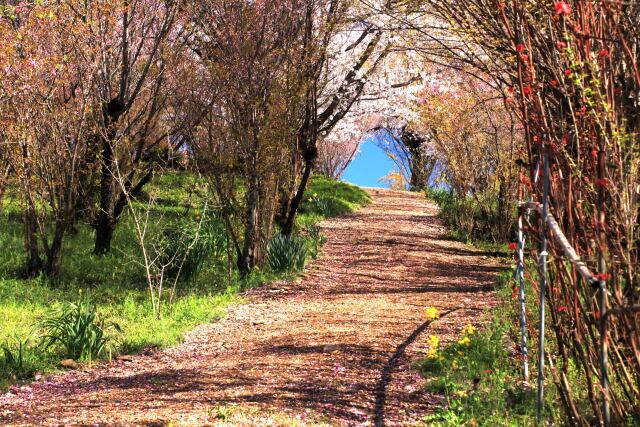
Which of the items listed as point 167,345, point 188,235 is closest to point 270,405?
point 167,345

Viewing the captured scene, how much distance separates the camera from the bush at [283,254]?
34.3 ft

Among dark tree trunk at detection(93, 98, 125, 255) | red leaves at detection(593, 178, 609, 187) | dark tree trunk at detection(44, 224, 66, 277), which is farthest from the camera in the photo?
dark tree trunk at detection(93, 98, 125, 255)

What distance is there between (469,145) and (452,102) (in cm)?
112

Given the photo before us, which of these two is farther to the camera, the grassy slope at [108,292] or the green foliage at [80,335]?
the grassy slope at [108,292]

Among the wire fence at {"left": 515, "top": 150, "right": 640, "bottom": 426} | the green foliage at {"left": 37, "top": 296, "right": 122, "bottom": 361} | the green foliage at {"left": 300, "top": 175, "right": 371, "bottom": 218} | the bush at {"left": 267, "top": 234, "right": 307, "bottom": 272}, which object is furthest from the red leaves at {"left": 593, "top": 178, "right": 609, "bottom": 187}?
the green foliage at {"left": 300, "top": 175, "right": 371, "bottom": 218}

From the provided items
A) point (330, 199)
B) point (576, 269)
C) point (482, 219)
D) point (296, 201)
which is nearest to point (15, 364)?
point (576, 269)

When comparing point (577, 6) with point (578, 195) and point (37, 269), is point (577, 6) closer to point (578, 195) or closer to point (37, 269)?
point (578, 195)

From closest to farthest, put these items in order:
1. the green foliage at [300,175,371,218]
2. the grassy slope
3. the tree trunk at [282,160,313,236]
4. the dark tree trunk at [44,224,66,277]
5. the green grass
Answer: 1. the green grass
2. the grassy slope
3. the dark tree trunk at [44,224,66,277]
4. the tree trunk at [282,160,313,236]
5. the green foliage at [300,175,371,218]

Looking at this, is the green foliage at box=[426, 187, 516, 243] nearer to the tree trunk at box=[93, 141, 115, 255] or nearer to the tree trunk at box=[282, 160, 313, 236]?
the tree trunk at box=[282, 160, 313, 236]

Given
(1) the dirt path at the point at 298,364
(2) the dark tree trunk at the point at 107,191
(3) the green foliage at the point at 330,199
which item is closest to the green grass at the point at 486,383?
(1) the dirt path at the point at 298,364

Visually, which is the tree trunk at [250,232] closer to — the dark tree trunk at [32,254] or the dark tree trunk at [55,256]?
the dark tree trunk at [55,256]

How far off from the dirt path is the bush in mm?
315

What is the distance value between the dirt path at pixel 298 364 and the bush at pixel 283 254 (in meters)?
0.31

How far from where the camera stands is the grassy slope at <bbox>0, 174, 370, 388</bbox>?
24.2 feet
